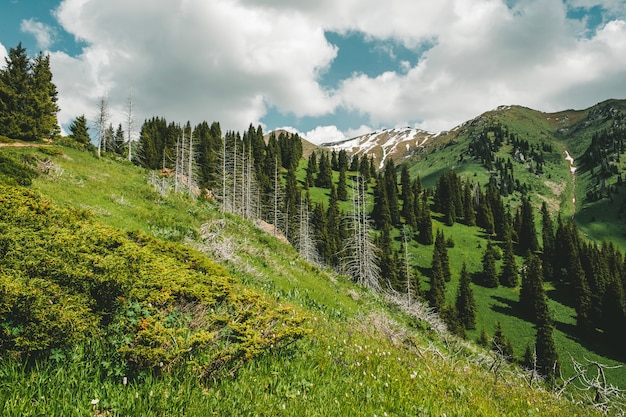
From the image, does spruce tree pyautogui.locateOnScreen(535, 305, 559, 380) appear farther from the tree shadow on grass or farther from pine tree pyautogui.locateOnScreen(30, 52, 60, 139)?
pine tree pyautogui.locateOnScreen(30, 52, 60, 139)

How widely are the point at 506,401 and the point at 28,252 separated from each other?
26.7 ft

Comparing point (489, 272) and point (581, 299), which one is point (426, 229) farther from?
point (581, 299)

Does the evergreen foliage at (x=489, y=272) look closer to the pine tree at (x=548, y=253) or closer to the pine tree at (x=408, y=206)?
the pine tree at (x=548, y=253)

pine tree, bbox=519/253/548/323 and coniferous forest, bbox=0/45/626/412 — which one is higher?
coniferous forest, bbox=0/45/626/412

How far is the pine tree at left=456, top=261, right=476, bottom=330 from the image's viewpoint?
6419cm

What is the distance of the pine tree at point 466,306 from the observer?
64.2 m

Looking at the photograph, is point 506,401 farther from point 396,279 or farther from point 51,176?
point 396,279

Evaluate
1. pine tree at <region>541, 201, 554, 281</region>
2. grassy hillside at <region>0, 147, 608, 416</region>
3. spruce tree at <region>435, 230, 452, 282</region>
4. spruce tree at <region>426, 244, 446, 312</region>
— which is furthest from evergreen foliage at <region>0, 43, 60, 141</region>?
pine tree at <region>541, 201, 554, 281</region>

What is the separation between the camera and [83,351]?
4098 millimetres

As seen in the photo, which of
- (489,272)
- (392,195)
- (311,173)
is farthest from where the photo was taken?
(311,173)

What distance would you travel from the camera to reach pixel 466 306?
65.6 meters

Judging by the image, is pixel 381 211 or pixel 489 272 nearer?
pixel 489 272

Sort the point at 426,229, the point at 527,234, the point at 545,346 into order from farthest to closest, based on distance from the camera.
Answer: the point at 527,234 < the point at 426,229 < the point at 545,346

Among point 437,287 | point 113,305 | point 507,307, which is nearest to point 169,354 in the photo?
point 113,305
